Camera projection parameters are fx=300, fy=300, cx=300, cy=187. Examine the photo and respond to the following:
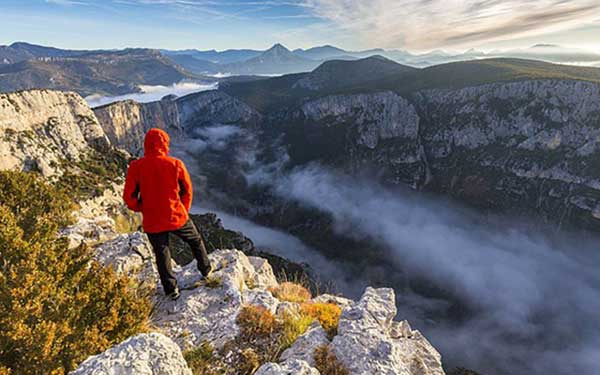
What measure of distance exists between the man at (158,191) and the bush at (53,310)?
159cm

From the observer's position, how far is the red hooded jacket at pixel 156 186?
7762mm

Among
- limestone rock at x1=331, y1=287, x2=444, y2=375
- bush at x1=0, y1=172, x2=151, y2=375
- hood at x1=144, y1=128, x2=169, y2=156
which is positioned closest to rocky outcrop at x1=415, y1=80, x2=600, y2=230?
limestone rock at x1=331, y1=287, x2=444, y2=375

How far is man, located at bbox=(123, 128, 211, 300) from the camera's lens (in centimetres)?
777

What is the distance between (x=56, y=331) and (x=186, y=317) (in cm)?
330

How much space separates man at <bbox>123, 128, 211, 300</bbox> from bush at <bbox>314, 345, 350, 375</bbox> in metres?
4.67

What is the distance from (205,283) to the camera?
30.9 feet

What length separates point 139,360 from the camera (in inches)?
180

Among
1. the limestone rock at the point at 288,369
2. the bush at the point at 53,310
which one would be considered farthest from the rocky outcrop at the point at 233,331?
the bush at the point at 53,310

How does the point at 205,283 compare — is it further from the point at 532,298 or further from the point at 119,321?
the point at 532,298

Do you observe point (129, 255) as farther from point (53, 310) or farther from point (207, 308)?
point (53, 310)

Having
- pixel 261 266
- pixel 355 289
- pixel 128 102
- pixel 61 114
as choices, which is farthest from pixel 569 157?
pixel 128 102

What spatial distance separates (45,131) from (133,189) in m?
91.9

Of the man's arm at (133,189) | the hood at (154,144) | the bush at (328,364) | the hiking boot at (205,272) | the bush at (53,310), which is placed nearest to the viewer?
the bush at (53,310)

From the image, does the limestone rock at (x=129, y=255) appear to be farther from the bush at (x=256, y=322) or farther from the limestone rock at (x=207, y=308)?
the bush at (x=256, y=322)
